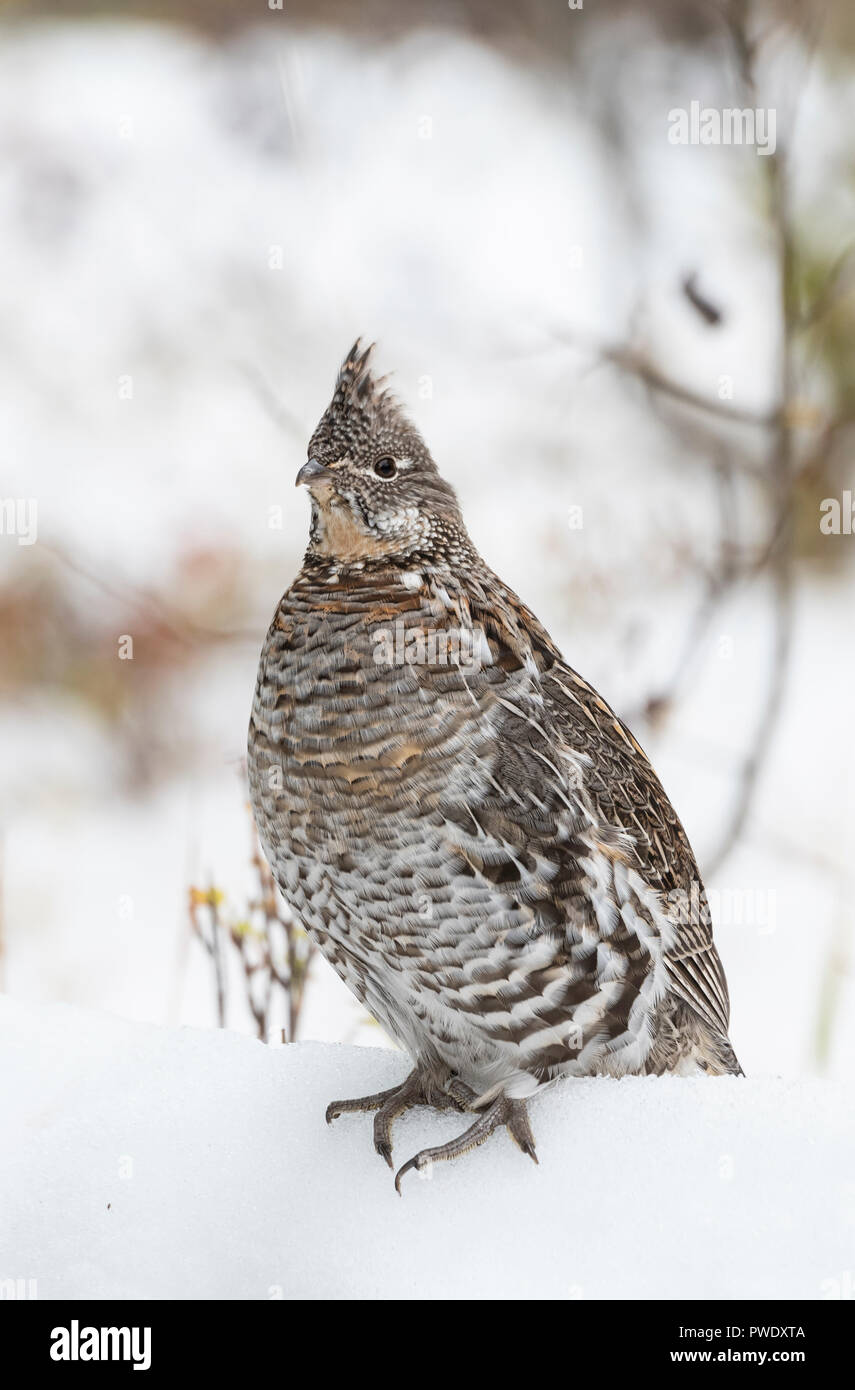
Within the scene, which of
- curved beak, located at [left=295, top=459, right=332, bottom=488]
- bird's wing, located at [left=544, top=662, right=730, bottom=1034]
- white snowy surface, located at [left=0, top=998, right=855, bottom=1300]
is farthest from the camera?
bird's wing, located at [left=544, top=662, right=730, bottom=1034]

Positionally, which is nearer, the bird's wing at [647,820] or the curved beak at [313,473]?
the curved beak at [313,473]

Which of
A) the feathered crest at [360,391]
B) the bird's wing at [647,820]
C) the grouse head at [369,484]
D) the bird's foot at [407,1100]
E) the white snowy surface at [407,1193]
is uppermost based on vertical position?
the feathered crest at [360,391]

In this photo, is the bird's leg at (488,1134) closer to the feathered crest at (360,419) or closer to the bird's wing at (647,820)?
the bird's wing at (647,820)

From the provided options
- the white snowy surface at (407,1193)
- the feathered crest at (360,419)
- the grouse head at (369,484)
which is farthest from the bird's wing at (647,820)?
the feathered crest at (360,419)

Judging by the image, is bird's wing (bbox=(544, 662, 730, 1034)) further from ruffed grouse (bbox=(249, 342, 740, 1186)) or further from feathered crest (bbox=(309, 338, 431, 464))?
feathered crest (bbox=(309, 338, 431, 464))

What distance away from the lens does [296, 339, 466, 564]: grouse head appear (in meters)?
2.02

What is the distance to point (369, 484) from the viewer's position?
2.02 metres

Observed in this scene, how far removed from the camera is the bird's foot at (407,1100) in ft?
6.93

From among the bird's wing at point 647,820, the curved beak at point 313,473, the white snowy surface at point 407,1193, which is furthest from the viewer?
the bird's wing at point 647,820

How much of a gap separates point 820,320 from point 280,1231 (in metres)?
3.81

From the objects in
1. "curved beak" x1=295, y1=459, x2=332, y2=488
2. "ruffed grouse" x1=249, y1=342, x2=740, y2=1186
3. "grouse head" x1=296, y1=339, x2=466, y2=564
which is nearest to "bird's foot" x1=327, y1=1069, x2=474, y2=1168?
"ruffed grouse" x1=249, y1=342, x2=740, y2=1186

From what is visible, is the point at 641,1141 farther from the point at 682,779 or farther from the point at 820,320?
the point at 820,320

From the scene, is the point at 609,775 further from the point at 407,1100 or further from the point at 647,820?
the point at 407,1100
